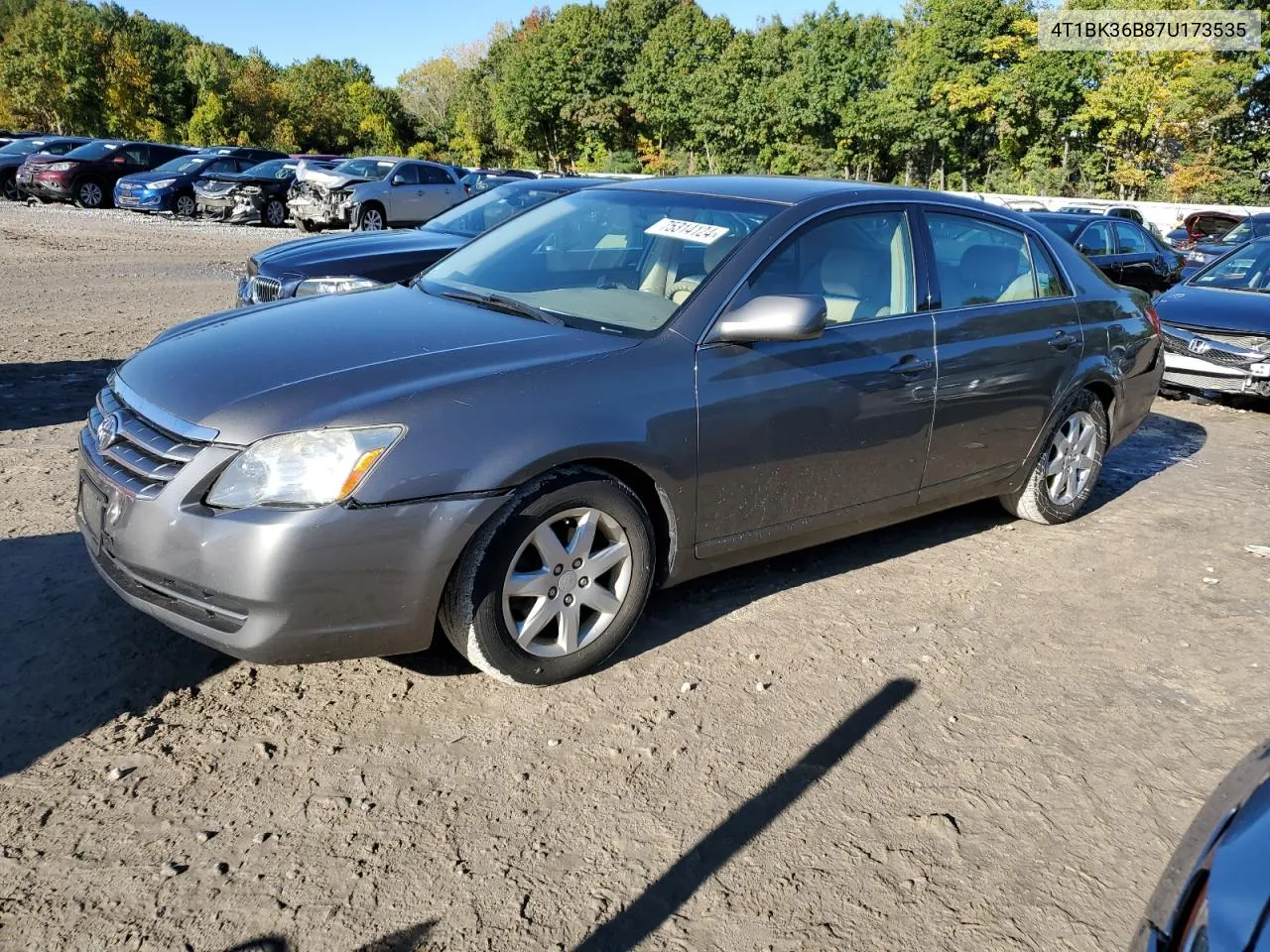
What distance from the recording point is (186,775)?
2.87 m

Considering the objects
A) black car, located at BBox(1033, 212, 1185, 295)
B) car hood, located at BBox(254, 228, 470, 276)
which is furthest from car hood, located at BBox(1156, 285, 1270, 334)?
car hood, located at BBox(254, 228, 470, 276)

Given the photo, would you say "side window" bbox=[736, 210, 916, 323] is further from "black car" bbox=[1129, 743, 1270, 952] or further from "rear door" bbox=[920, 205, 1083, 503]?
"black car" bbox=[1129, 743, 1270, 952]

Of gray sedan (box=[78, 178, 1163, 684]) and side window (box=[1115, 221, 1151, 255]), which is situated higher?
gray sedan (box=[78, 178, 1163, 684])

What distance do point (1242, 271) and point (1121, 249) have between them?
4.30 m

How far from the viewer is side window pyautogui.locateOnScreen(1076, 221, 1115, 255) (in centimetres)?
1345

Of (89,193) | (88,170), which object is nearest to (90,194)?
(89,193)

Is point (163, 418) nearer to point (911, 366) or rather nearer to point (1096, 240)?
point (911, 366)

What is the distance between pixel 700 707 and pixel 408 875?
118 centimetres

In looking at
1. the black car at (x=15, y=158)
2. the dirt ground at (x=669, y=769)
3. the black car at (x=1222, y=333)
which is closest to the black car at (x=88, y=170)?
the black car at (x=15, y=158)

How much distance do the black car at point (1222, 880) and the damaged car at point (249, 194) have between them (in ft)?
76.2

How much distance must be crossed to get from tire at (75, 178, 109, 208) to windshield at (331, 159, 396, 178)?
802cm

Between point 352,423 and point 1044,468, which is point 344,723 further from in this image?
point 1044,468

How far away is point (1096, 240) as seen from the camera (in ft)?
45.0

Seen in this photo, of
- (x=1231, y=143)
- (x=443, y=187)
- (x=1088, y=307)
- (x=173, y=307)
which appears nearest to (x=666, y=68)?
(x=1231, y=143)
